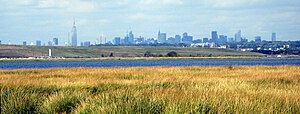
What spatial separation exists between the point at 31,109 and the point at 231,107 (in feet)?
19.0

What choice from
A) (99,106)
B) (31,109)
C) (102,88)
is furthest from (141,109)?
(102,88)

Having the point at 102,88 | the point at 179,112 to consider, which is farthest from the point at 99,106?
the point at 102,88

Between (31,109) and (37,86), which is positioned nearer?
Answer: (31,109)

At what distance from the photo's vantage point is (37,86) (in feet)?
60.6

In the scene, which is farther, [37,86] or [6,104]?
[37,86]

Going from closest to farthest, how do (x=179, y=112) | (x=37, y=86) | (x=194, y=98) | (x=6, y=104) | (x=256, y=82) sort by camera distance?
(x=179, y=112) < (x=194, y=98) < (x=6, y=104) < (x=37, y=86) < (x=256, y=82)

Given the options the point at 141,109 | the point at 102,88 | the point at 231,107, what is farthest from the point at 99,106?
the point at 102,88

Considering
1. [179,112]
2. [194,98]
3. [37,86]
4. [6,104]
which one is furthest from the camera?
[37,86]

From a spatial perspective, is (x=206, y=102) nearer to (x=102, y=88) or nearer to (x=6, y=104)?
(x=6, y=104)

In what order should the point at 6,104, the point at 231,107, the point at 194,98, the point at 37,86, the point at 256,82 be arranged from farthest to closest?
1. the point at 256,82
2. the point at 37,86
3. the point at 6,104
4. the point at 194,98
5. the point at 231,107

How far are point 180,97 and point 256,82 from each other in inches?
414

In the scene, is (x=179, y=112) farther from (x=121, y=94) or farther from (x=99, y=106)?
(x=121, y=94)

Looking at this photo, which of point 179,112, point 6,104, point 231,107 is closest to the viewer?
point 179,112

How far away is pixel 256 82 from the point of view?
2239cm
